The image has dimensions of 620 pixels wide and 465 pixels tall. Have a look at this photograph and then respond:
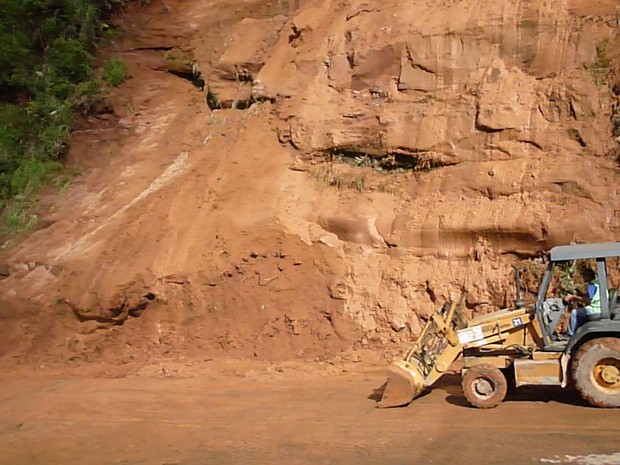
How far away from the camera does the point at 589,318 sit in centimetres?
867

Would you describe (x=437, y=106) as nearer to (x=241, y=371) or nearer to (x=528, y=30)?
(x=528, y=30)

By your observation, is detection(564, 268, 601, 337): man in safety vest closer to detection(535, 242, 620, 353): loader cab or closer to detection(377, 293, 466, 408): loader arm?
detection(535, 242, 620, 353): loader cab

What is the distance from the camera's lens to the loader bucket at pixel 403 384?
356 inches

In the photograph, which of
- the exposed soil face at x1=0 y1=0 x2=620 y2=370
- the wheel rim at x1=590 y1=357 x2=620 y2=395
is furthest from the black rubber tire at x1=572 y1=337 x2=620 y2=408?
the exposed soil face at x1=0 y1=0 x2=620 y2=370

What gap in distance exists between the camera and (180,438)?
337 inches

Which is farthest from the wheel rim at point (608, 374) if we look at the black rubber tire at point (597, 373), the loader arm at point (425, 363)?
the loader arm at point (425, 363)

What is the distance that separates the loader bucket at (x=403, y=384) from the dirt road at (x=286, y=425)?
0.48 feet

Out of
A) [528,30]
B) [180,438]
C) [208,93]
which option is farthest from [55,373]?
[528,30]

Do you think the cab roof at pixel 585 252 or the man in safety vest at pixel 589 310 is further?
the man in safety vest at pixel 589 310

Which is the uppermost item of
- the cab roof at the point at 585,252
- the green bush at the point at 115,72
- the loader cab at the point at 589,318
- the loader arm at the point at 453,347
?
the green bush at the point at 115,72

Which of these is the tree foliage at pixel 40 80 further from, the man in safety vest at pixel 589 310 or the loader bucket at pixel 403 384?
the man in safety vest at pixel 589 310

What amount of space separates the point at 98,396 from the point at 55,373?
227cm

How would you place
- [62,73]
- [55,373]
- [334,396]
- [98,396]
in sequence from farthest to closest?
[62,73] < [55,373] < [98,396] < [334,396]

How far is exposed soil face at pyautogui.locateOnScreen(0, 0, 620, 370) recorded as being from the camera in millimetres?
12391
